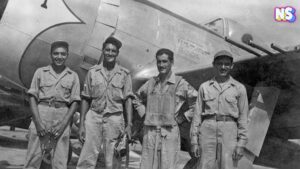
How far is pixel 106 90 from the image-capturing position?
3.38 metres

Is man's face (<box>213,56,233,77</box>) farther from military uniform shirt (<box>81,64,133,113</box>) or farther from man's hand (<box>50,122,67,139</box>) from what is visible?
man's hand (<box>50,122,67,139</box>)

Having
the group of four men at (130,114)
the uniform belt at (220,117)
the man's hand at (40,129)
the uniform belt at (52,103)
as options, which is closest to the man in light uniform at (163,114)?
the group of four men at (130,114)

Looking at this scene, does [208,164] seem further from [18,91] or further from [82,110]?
[18,91]

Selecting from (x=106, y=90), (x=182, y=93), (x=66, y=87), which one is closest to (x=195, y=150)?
(x=182, y=93)

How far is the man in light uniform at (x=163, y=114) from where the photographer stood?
3.27 metres

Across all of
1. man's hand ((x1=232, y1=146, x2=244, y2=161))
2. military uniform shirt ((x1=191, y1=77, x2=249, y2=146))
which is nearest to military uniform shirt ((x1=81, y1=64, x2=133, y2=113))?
military uniform shirt ((x1=191, y1=77, x2=249, y2=146))

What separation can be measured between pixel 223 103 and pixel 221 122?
190mm

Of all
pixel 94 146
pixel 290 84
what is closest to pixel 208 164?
pixel 94 146

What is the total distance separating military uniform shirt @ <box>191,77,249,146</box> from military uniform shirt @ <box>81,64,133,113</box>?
722 mm

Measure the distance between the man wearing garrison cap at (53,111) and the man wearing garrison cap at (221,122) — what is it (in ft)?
4.03

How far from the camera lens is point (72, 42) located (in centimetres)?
462

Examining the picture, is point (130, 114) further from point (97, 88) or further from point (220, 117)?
point (220, 117)

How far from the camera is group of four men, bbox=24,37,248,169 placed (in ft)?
10.5

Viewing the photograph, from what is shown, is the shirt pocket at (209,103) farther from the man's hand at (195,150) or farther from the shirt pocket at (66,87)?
the shirt pocket at (66,87)
